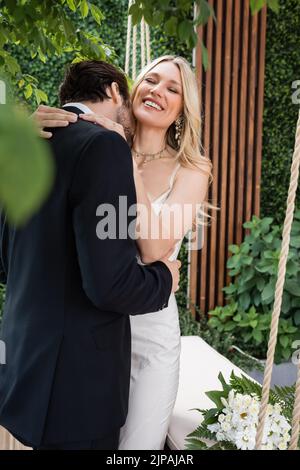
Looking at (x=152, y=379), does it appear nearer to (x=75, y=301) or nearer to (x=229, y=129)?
(x=75, y=301)

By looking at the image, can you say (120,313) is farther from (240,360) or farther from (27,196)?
(240,360)

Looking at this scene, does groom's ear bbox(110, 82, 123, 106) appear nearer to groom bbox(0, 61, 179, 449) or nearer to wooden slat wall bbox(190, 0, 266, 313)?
groom bbox(0, 61, 179, 449)

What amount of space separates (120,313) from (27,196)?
3.66 feet

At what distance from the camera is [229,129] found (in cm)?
475

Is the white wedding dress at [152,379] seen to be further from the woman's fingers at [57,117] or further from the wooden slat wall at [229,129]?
the wooden slat wall at [229,129]

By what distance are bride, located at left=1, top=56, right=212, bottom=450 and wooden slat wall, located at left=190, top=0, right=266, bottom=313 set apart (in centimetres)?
251

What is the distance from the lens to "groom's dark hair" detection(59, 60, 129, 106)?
1486 millimetres

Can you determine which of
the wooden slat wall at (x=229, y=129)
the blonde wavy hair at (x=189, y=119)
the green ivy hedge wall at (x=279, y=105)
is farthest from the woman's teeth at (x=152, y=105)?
the green ivy hedge wall at (x=279, y=105)

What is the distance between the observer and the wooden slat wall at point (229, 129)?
4.62 m

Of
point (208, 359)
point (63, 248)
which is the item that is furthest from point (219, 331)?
point (63, 248)

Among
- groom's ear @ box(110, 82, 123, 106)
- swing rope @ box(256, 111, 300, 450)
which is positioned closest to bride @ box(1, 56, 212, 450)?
groom's ear @ box(110, 82, 123, 106)

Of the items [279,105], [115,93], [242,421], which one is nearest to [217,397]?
[242,421]

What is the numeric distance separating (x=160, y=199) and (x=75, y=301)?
735 millimetres
